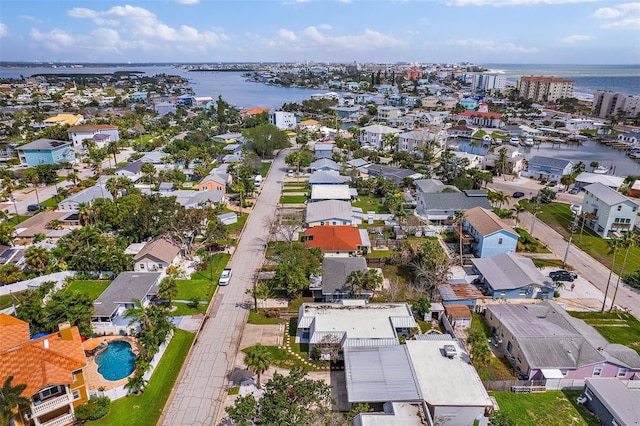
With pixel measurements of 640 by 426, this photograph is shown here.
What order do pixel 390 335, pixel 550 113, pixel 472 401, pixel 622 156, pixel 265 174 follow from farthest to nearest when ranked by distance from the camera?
pixel 550 113
pixel 622 156
pixel 265 174
pixel 390 335
pixel 472 401

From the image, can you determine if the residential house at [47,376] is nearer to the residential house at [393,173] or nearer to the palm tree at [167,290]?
the palm tree at [167,290]

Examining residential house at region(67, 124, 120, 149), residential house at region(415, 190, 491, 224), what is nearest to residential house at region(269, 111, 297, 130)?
residential house at region(67, 124, 120, 149)

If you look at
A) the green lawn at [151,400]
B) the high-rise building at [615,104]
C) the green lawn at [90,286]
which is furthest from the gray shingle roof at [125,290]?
the high-rise building at [615,104]

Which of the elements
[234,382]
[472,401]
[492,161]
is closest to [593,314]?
[472,401]

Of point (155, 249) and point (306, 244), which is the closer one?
point (155, 249)

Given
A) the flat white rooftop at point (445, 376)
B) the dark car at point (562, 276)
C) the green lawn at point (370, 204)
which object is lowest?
the dark car at point (562, 276)

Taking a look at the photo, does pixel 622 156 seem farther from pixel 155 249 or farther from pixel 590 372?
pixel 155 249

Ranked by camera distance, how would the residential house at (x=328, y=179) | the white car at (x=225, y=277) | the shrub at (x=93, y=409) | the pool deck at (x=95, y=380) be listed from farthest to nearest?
the residential house at (x=328, y=179) < the white car at (x=225, y=277) < the pool deck at (x=95, y=380) < the shrub at (x=93, y=409)
